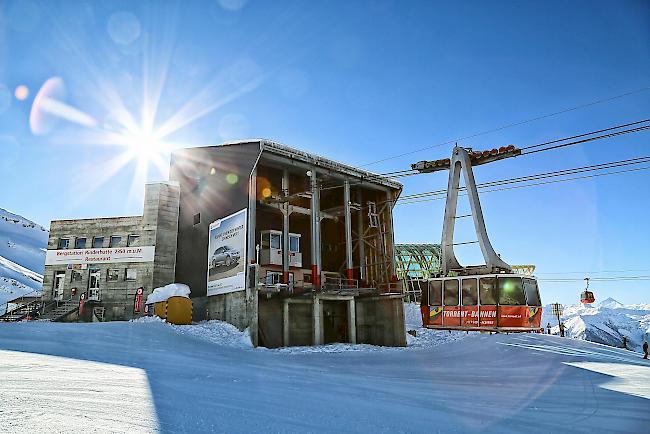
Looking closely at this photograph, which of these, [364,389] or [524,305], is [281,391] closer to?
[364,389]

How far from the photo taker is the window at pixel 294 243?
34.4 meters

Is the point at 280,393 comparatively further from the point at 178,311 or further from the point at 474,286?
the point at 178,311

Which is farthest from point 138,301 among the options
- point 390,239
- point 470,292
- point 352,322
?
point 470,292

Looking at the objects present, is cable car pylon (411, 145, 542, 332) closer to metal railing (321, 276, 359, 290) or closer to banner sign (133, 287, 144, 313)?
metal railing (321, 276, 359, 290)

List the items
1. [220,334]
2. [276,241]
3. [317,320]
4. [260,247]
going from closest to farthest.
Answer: [220,334] → [317,320] → [260,247] → [276,241]

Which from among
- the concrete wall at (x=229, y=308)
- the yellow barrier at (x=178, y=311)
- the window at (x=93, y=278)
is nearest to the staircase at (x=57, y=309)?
the window at (x=93, y=278)

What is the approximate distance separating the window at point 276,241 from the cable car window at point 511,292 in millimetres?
19696

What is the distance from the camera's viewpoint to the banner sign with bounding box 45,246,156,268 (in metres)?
39.1

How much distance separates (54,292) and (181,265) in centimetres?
1314

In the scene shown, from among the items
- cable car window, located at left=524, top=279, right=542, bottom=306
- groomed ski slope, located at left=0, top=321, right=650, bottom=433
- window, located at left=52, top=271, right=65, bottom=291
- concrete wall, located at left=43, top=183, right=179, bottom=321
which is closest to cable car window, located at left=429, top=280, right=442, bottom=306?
groomed ski slope, located at left=0, top=321, right=650, bottom=433

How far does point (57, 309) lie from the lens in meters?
37.8

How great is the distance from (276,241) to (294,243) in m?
2.35

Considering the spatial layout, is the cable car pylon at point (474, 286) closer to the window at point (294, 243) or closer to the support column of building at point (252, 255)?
the support column of building at point (252, 255)

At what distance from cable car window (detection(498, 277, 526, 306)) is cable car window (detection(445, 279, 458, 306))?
6.02 feet
